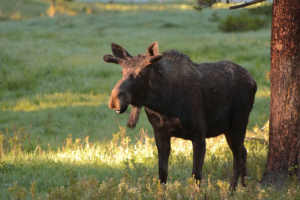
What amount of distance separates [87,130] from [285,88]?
5977mm

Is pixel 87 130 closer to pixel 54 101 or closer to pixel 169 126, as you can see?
pixel 54 101

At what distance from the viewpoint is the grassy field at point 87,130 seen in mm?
4668

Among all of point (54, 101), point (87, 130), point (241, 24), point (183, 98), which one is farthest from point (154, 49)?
point (241, 24)

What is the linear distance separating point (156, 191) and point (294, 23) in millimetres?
3313

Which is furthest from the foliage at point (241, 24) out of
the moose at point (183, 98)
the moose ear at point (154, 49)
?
the moose ear at point (154, 49)

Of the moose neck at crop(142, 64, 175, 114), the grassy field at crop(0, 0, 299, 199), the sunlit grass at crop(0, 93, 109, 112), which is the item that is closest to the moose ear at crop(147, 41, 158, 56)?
the moose neck at crop(142, 64, 175, 114)

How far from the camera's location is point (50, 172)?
6145 millimetres

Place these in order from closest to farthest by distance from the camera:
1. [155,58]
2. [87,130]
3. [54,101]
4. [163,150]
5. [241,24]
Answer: [155,58] < [163,150] < [87,130] < [54,101] < [241,24]

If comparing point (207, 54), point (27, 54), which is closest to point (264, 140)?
point (207, 54)

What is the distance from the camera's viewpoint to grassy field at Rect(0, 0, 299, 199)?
4668 millimetres

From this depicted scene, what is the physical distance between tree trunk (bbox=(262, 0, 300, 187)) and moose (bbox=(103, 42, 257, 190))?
55cm

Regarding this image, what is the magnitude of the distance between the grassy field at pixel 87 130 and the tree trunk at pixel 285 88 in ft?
1.43

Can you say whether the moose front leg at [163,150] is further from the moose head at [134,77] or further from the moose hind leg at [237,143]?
the moose hind leg at [237,143]

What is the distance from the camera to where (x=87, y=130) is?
981 centimetres
